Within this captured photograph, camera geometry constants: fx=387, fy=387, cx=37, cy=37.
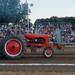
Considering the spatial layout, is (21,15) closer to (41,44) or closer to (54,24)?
(54,24)

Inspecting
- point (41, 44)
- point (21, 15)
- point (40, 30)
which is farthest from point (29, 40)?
point (21, 15)

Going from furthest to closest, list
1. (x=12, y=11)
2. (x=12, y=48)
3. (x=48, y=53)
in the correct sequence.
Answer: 1. (x=12, y=11)
2. (x=48, y=53)
3. (x=12, y=48)

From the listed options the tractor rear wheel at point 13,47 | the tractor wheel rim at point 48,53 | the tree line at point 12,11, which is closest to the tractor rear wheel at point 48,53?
the tractor wheel rim at point 48,53

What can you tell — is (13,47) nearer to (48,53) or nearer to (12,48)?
(12,48)

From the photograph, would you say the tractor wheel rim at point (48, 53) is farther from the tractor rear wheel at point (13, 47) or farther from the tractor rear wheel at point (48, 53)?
the tractor rear wheel at point (13, 47)

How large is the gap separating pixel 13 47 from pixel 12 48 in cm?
6

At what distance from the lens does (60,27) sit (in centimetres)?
2750

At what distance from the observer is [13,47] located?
15.8 meters

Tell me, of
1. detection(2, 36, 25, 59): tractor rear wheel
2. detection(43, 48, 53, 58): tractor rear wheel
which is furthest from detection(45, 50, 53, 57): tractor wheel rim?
detection(2, 36, 25, 59): tractor rear wheel

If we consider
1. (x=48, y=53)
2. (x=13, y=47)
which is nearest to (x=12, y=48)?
(x=13, y=47)

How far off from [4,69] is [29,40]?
16.5 ft

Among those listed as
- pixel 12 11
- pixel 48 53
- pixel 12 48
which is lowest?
pixel 48 53

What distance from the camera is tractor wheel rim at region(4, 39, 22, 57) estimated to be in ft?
51.8

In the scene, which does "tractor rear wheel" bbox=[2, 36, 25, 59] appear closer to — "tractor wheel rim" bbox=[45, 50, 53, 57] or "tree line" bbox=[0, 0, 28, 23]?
"tractor wheel rim" bbox=[45, 50, 53, 57]
